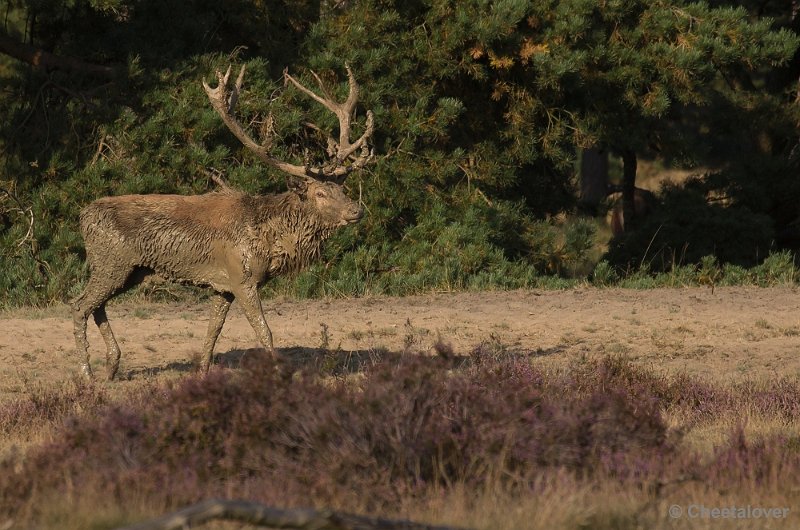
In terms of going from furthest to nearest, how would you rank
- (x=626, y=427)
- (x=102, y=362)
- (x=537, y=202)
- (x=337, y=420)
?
(x=537, y=202) → (x=102, y=362) → (x=626, y=427) → (x=337, y=420)

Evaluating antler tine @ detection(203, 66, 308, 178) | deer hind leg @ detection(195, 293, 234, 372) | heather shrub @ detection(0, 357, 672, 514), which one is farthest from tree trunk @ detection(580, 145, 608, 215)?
heather shrub @ detection(0, 357, 672, 514)

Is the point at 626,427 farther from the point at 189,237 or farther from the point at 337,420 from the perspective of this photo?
the point at 189,237

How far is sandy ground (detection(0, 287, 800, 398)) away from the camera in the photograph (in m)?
13.5

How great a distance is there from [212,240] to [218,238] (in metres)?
0.06

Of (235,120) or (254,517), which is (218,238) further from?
(254,517)

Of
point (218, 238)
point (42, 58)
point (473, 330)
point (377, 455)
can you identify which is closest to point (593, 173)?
point (42, 58)

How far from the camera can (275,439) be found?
771 cm

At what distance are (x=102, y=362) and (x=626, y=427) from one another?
22.7 feet

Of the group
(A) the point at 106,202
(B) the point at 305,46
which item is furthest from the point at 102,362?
(B) the point at 305,46

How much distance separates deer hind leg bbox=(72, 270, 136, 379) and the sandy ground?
414mm

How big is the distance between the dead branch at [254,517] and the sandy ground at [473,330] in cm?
660

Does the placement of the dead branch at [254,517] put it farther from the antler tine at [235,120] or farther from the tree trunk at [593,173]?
the tree trunk at [593,173]

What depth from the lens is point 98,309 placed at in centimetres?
1260

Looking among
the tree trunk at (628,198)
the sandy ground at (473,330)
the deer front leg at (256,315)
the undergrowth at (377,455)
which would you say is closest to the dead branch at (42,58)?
the sandy ground at (473,330)
